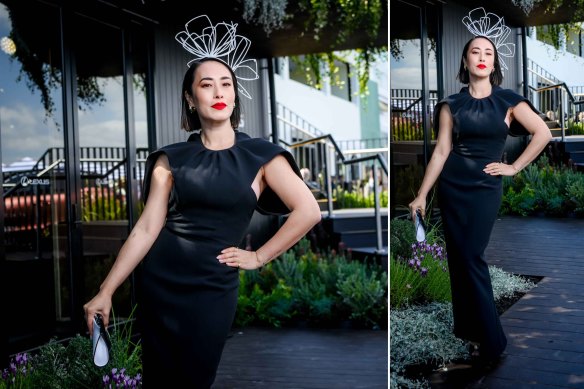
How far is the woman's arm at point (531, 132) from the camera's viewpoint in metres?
2.49

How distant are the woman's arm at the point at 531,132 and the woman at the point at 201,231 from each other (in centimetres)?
73

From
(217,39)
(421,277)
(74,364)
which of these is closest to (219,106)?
(217,39)

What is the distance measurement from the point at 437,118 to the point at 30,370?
192 centimetres

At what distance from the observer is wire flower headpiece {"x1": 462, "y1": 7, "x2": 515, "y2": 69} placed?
260cm

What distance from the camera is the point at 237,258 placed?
229 cm

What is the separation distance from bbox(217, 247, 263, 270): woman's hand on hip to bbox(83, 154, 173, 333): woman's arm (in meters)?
0.21

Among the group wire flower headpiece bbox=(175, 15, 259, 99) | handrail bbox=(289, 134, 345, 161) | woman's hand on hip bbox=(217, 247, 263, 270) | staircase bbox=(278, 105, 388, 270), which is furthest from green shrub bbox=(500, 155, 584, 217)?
staircase bbox=(278, 105, 388, 270)

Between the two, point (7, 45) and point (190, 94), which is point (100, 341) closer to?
point (190, 94)

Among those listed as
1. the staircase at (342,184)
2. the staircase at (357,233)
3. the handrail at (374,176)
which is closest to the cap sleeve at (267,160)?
the staircase at (342,184)

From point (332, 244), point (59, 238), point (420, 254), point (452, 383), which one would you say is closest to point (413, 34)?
point (420, 254)

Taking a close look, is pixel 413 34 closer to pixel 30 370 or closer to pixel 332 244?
pixel 30 370

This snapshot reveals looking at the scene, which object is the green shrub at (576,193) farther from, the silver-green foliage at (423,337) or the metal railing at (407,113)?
the metal railing at (407,113)

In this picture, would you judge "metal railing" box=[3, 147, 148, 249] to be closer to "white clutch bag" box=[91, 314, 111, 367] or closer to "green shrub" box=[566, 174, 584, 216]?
"white clutch bag" box=[91, 314, 111, 367]

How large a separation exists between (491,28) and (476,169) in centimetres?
51
